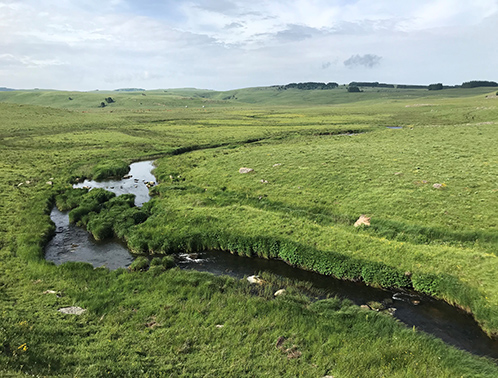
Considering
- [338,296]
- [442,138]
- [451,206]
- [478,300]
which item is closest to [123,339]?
[338,296]

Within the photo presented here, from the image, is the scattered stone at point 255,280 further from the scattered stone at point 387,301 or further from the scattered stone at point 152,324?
the scattered stone at point 387,301

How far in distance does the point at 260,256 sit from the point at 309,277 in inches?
175

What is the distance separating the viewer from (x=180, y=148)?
6619cm

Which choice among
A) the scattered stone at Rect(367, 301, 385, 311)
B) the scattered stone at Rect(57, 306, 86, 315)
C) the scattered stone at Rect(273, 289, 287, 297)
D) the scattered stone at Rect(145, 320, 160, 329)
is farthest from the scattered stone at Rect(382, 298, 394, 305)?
the scattered stone at Rect(57, 306, 86, 315)

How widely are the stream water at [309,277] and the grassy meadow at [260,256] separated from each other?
0.74 meters

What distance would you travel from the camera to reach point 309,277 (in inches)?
813

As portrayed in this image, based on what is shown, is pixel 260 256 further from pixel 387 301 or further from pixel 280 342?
pixel 280 342

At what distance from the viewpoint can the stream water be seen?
15109 millimetres

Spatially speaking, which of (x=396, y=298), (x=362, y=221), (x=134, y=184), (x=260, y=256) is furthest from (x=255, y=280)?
(x=134, y=184)

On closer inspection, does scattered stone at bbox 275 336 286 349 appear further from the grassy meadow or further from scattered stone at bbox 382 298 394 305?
scattered stone at bbox 382 298 394 305

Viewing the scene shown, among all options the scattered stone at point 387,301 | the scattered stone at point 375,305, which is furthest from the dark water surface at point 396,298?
the scattered stone at point 375,305

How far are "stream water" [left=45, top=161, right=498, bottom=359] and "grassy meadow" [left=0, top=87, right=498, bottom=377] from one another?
2.42 feet

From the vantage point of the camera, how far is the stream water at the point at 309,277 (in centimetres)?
1511

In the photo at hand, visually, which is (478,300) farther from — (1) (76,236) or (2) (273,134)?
(2) (273,134)
